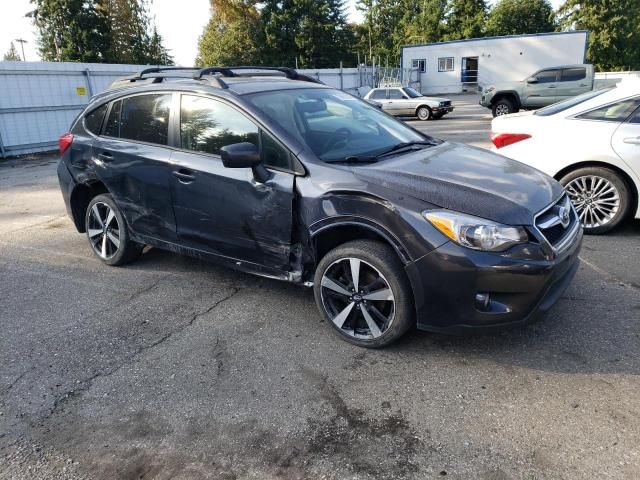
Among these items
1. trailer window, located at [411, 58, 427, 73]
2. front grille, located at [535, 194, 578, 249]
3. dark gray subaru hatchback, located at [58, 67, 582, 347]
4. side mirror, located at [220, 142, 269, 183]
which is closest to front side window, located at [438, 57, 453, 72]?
trailer window, located at [411, 58, 427, 73]

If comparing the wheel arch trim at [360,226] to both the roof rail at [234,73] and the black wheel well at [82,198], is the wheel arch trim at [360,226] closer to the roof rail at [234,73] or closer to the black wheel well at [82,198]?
the roof rail at [234,73]

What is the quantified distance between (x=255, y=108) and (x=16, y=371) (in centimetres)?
239

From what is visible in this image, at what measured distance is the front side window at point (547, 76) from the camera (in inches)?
723

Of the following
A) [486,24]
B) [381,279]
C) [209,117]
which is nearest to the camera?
[381,279]

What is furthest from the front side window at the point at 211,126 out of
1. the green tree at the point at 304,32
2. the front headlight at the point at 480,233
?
the green tree at the point at 304,32

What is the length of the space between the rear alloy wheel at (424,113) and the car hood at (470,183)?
17.5 m

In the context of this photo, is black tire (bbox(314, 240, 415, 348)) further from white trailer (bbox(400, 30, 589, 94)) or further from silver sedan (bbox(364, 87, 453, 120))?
white trailer (bbox(400, 30, 589, 94))

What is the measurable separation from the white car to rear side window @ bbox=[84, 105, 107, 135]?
4.25m

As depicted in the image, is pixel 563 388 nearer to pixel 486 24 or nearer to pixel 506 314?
pixel 506 314

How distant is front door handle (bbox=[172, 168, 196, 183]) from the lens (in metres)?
4.02

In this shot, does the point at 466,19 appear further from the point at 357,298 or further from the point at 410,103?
the point at 357,298

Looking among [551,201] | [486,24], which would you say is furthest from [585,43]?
[551,201]

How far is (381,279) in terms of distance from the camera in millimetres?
3262

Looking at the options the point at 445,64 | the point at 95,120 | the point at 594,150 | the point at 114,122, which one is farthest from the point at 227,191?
the point at 445,64
